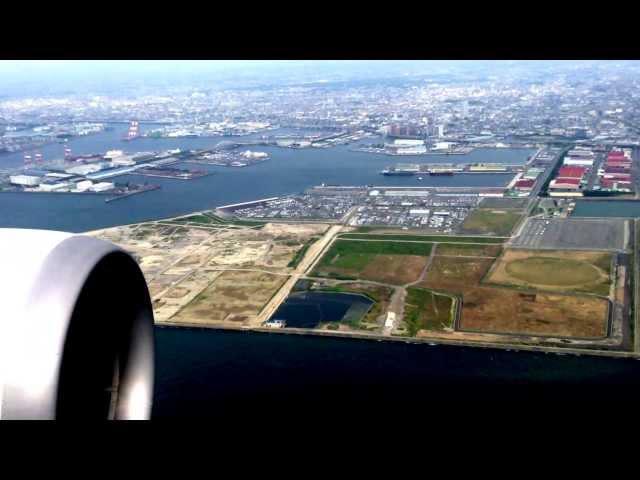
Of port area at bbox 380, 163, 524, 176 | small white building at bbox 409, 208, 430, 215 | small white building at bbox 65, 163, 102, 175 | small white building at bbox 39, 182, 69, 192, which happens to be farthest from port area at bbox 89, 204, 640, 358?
small white building at bbox 65, 163, 102, 175

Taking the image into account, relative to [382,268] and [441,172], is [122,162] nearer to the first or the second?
[441,172]

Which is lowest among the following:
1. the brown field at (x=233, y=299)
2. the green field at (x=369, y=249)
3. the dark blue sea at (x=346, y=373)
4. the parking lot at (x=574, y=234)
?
the dark blue sea at (x=346, y=373)

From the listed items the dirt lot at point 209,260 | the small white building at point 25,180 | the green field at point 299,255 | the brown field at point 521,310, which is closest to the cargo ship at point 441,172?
the dirt lot at point 209,260

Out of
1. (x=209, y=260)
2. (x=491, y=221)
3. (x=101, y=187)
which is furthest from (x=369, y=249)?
(x=101, y=187)

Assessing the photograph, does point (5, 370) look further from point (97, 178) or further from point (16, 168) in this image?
point (16, 168)

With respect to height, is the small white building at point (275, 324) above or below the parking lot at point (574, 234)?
below

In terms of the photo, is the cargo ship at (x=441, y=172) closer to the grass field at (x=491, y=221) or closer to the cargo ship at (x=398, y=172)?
the cargo ship at (x=398, y=172)

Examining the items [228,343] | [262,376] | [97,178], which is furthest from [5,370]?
[97,178]
